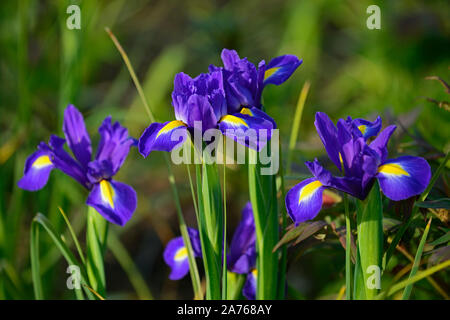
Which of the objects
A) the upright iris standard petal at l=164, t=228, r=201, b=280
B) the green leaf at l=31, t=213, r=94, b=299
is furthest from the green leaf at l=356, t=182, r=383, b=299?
the green leaf at l=31, t=213, r=94, b=299

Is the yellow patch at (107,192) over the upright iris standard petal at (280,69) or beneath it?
beneath

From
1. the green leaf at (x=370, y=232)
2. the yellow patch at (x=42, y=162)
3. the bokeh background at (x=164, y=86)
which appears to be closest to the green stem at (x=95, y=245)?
the yellow patch at (x=42, y=162)

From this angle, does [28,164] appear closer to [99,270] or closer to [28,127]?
[99,270]

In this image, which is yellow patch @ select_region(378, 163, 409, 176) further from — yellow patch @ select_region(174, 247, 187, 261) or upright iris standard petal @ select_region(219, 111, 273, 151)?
yellow patch @ select_region(174, 247, 187, 261)

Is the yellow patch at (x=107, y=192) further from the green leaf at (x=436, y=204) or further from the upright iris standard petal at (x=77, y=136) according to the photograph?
the green leaf at (x=436, y=204)

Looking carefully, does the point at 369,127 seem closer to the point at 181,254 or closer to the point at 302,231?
the point at 302,231
